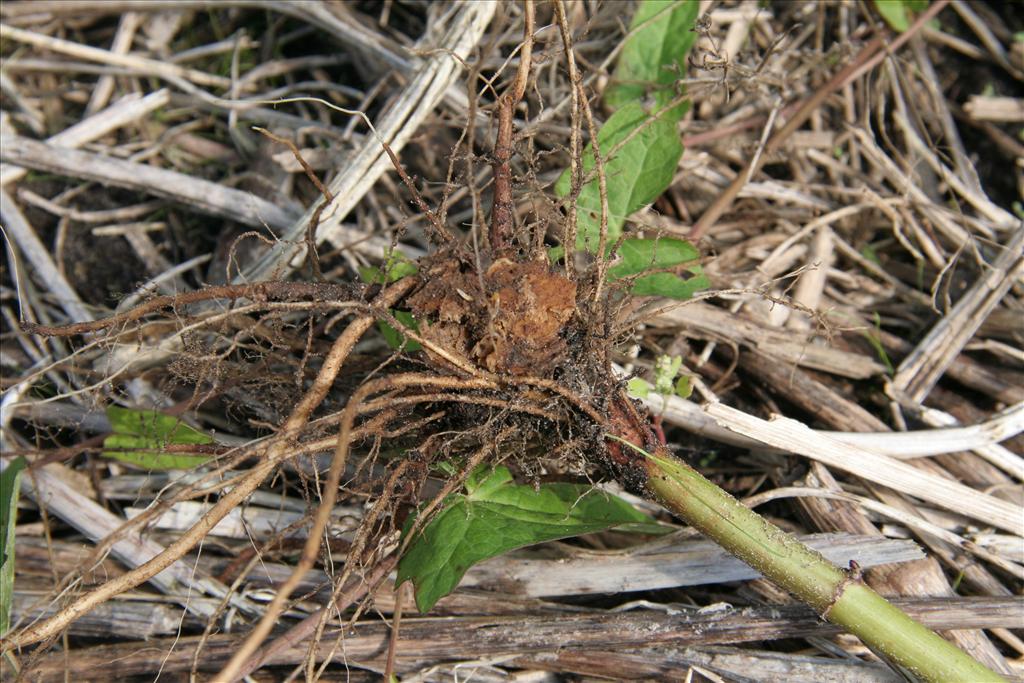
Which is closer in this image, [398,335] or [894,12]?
[398,335]

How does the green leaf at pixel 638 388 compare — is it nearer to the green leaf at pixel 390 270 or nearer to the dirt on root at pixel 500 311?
the dirt on root at pixel 500 311

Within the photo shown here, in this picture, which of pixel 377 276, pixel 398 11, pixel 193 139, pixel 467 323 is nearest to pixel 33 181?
pixel 193 139

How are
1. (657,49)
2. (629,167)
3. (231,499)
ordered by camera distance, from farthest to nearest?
(657,49) → (629,167) → (231,499)

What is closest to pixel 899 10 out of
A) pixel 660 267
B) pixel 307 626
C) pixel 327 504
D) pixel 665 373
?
pixel 660 267

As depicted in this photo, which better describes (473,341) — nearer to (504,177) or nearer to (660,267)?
(504,177)

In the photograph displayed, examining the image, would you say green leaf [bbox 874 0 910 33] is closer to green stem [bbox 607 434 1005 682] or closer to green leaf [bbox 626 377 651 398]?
green leaf [bbox 626 377 651 398]
